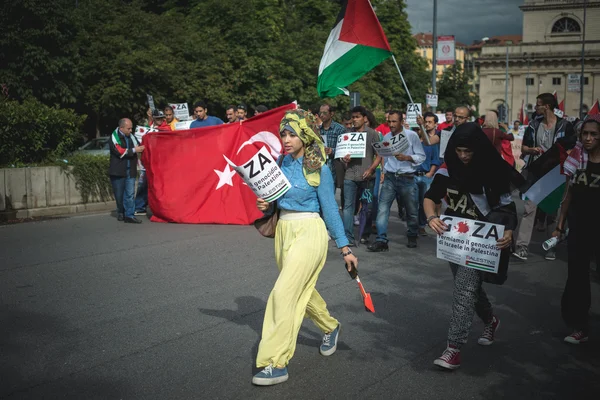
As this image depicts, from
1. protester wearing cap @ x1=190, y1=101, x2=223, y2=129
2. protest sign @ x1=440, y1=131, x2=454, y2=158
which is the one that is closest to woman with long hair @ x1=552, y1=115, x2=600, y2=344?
protest sign @ x1=440, y1=131, x2=454, y2=158

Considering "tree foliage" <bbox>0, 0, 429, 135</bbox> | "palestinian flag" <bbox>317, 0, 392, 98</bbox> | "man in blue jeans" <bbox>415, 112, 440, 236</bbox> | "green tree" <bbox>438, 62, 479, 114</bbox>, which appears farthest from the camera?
"green tree" <bbox>438, 62, 479, 114</bbox>

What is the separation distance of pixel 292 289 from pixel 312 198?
69cm

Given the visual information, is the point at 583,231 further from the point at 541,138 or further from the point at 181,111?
the point at 181,111

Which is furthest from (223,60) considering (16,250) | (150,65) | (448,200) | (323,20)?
(448,200)

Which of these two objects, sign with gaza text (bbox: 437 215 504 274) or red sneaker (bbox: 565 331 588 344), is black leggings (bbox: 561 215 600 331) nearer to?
red sneaker (bbox: 565 331 588 344)

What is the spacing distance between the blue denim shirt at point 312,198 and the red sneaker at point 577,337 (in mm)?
2064

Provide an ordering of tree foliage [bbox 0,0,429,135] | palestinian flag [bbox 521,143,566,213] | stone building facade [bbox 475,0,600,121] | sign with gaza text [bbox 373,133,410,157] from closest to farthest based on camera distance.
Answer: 1. palestinian flag [bbox 521,143,566,213]
2. sign with gaza text [bbox 373,133,410,157]
3. tree foliage [bbox 0,0,429,135]
4. stone building facade [bbox 475,0,600,121]

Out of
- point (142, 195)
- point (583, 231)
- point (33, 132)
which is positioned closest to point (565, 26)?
point (142, 195)

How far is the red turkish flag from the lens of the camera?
1162cm

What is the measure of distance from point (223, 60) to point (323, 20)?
1770cm

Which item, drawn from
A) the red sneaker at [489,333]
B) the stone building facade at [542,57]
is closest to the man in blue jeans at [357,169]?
the red sneaker at [489,333]

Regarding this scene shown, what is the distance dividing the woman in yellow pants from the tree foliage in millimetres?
11765

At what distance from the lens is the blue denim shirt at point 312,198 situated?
4.68 meters

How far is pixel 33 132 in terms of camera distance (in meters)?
13.5
